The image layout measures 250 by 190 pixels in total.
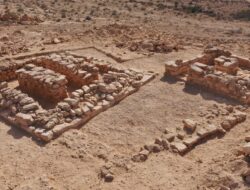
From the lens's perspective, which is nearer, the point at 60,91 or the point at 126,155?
the point at 126,155

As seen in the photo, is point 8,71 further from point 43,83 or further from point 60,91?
point 60,91

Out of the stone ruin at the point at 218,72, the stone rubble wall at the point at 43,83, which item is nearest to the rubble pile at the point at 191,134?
the stone ruin at the point at 218,72

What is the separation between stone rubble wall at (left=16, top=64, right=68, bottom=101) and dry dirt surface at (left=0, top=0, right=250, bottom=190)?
1353 millimetres

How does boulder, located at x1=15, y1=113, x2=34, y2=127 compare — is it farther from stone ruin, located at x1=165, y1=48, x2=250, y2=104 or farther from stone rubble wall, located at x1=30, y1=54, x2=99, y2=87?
stone ruin, located at x1=165, y1=48, x2=250, y2=104

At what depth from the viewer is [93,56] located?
19.1m

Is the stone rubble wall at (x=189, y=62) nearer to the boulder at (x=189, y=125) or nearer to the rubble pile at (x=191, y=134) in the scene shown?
the rubble pile at (x=191, y=134)

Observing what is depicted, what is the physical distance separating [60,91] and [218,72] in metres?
5.78

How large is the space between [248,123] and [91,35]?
11127 mm

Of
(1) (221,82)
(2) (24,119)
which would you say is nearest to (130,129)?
(2) (24,119)

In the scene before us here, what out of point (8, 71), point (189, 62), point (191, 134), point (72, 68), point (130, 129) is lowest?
point (130, 129)

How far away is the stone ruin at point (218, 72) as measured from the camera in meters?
14.8

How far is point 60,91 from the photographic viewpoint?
14641 millimetres

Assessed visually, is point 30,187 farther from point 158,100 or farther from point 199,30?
point 199,30

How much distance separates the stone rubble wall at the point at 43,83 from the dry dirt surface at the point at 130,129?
1.35 m
